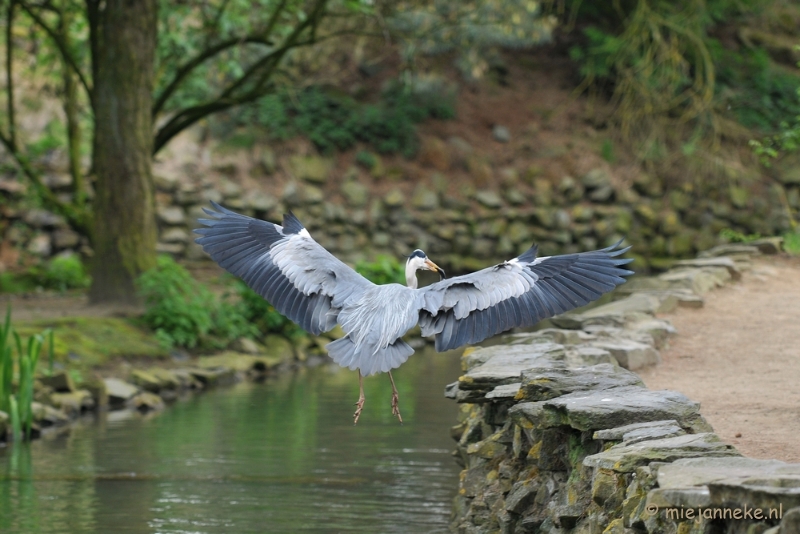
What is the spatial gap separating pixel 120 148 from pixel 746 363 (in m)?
8.22

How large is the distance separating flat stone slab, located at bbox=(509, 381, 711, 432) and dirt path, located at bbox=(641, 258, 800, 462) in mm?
352

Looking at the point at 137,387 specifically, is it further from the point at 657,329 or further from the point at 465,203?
the point at 465,203

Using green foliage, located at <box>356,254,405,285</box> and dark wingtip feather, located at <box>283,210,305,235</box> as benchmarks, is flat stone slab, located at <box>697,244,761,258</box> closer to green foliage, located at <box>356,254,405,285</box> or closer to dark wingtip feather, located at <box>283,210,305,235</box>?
green foliage, located at <box>356,254,405,285</box>

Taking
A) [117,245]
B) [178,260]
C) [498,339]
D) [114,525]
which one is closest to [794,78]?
[498,339]

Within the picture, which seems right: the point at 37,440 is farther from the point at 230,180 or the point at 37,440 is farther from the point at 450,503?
the point at 230,180

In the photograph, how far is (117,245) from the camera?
12.6 meters

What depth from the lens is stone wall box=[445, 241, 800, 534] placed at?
120 inches

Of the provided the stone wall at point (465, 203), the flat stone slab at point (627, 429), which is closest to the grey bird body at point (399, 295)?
the flat stone slab at point (627, 429)

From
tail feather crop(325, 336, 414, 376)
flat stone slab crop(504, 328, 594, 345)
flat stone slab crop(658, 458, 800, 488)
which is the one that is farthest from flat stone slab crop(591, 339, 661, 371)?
flat stone slab crop(658, 458, 800, 488)

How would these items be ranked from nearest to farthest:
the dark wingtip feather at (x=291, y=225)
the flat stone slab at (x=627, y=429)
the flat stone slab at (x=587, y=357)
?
the flat stone slab at (x=627, y=429), the dark wingtip feather at (x=291, y=225), the flat stone slab at (x=587, y=357)

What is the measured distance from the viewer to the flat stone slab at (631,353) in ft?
22.7

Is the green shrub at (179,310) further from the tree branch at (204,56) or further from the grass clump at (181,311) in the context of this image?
the tree branch at (204,56)

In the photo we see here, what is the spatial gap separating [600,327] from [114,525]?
4.00m

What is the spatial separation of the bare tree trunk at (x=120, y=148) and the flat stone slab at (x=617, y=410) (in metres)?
8.76
